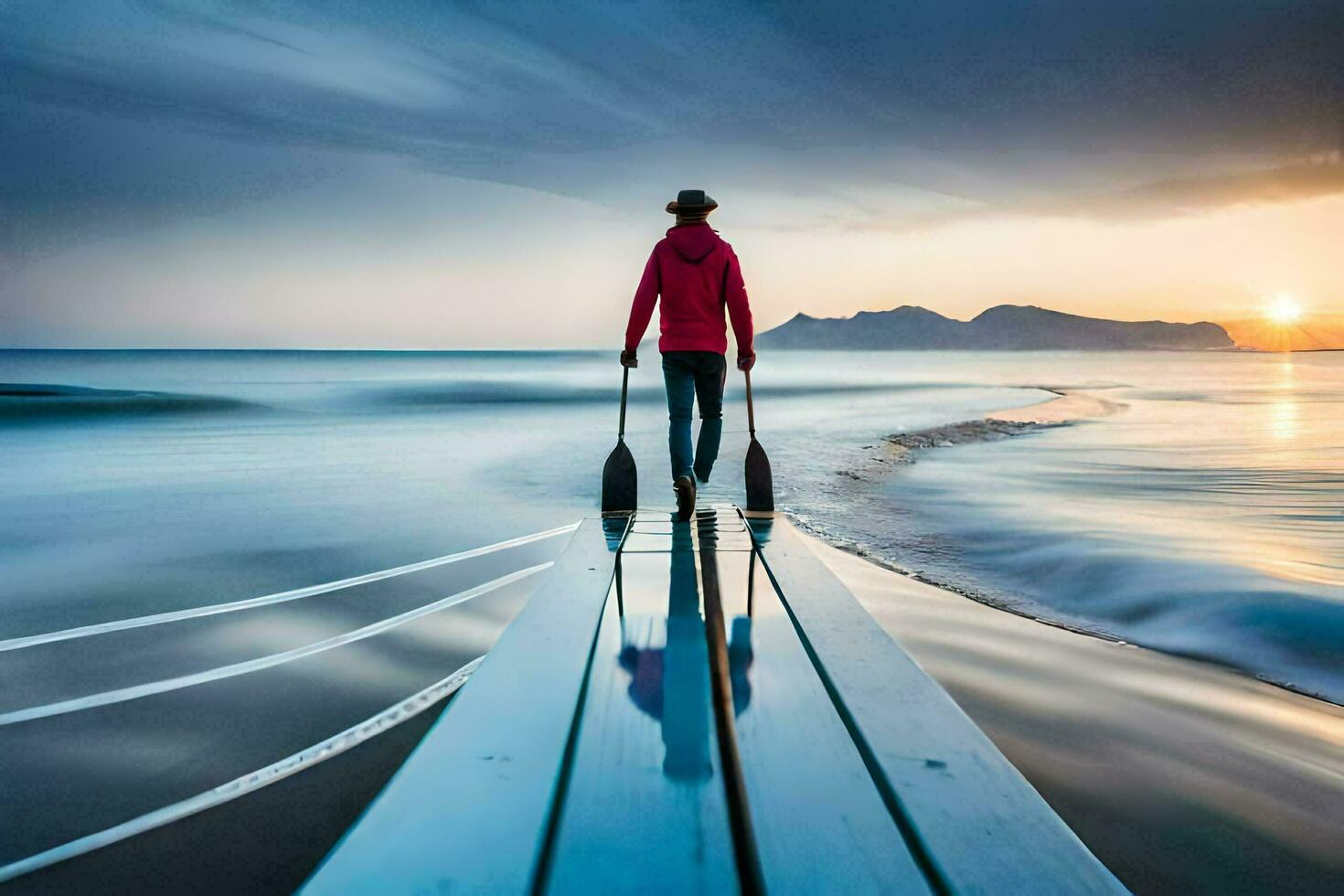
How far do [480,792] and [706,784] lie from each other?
524 mm

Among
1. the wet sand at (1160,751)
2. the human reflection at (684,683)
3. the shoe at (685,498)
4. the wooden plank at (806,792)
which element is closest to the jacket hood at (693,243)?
the shoe at (685,498)

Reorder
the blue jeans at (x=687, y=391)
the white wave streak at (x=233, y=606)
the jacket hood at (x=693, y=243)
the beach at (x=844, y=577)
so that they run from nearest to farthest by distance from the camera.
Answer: the beach at (x=844, y=577) < the white wave streak at (x=233, y=606) < the jacket hood at (x=693, y=243) < the blue jeans at (x=687, y=391)

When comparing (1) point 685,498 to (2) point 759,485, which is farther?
(2) point 759,485

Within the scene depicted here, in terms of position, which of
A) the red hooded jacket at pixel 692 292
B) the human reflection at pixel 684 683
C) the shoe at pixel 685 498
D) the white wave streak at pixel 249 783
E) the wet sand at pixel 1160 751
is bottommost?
the wet sand at pixel 1160 751

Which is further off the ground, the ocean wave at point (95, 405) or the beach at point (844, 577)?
the ocean wave at point (95, 405)

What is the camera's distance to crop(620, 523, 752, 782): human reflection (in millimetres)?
1999

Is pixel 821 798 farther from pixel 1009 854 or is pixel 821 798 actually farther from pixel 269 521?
pixel 269 521

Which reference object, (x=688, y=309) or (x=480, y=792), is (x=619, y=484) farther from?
(x=480, y=792)

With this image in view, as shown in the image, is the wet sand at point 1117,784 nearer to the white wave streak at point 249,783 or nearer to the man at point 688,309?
the white wave streak at point 249,783

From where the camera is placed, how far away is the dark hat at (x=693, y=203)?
236 inches

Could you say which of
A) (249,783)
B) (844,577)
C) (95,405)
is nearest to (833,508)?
(844,577)

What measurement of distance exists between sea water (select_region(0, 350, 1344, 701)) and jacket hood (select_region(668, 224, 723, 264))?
2842mm

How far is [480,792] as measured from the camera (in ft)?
5.75

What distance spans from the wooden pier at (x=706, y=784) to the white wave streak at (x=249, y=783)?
94 centimetres
